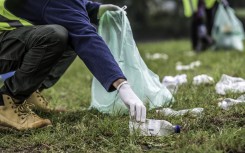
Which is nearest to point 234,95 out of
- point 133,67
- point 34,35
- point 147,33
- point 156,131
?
point 133,67

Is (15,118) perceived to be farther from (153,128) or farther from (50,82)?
(153,128)

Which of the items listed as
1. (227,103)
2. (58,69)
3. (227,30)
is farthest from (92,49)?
(227,30)

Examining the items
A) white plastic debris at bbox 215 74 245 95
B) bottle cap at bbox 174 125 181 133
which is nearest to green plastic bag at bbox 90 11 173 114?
white plastic debris at bbox 215 74 245 95

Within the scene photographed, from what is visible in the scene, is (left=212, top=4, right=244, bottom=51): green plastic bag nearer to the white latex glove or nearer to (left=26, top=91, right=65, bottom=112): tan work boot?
(left=26, top=91, right=65, bottom=112): tan work boot

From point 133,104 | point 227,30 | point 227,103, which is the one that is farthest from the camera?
point 227,30

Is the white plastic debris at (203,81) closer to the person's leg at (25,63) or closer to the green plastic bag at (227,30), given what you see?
the person's leg at (25,63)

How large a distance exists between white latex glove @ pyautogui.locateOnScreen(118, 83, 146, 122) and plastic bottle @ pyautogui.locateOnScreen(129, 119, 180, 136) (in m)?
0.04

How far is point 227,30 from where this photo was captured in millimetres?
6492

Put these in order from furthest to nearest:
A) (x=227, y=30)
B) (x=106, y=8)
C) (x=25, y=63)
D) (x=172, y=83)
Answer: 1. (x=227, y=30)
2. (x=172, y=83)
3. (x=106, y=8)
4. (x=25, y=63)

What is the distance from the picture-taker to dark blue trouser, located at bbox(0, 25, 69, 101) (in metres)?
2.37

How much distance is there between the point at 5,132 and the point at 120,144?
0.70 m

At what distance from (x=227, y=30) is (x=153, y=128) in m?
4.57

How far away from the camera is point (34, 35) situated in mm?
2393

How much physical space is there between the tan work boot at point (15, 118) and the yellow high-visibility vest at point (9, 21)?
14.5 inches
